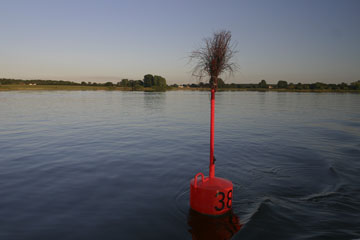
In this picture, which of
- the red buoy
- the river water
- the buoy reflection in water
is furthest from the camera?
the red buoy

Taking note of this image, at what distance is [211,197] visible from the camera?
20.4 feet

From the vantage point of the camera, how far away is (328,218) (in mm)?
6625

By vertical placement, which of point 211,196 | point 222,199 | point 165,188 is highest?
point 211,196

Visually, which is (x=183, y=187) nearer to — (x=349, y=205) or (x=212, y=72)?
(x=212, y=72)

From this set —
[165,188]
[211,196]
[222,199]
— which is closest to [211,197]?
[211,196]

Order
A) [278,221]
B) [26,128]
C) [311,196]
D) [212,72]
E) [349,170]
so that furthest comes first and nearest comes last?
[26,128] → [349,170] → [311,196] → [212,72] → [278,221]

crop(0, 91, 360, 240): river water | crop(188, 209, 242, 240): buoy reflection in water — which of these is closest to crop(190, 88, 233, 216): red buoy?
crop(188, 209, 242, 240): buoy reflection in water

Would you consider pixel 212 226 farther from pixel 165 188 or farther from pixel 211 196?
pixel 165 188

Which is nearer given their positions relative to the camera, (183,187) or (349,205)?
(349,205)

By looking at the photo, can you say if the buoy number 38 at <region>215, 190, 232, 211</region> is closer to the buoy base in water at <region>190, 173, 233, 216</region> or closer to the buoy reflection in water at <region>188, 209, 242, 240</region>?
the buoy base in water at <region>190, 173, 233, 216</region>

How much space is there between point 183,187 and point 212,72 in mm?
4455

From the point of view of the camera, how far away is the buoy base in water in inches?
244

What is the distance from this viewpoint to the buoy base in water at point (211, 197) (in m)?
6.21

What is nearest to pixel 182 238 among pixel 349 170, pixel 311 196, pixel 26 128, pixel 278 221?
pixel 278 221
